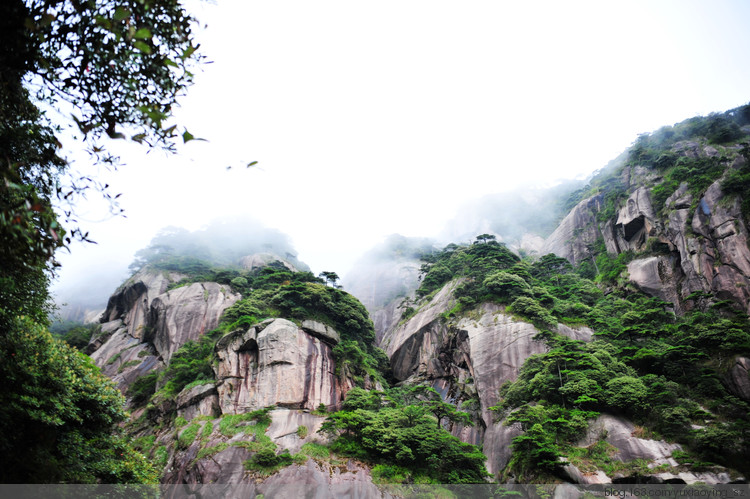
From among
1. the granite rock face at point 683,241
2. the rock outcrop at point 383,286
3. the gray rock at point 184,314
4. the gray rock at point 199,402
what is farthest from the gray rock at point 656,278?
the gray rock at point 184,314

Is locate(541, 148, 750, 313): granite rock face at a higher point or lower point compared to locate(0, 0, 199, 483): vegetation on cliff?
higher

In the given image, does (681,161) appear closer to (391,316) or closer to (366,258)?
(391,316)

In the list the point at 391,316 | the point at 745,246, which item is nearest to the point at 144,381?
the point at 391,316

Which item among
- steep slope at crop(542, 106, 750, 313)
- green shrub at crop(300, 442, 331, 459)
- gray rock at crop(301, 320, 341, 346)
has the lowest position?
green shrub at crop(300, 442, 331, 459)

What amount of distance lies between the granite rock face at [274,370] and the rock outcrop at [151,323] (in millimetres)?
10251

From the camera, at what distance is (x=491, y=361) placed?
24562 mm

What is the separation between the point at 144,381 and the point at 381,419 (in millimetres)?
21996

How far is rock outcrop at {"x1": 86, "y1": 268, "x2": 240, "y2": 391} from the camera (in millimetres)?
32406

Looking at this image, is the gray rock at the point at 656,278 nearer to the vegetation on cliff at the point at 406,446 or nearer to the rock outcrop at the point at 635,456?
the rock outcrop at the point at 635,456

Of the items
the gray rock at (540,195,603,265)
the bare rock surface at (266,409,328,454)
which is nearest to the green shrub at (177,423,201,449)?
the bare rock surface at (266,409,328,454)

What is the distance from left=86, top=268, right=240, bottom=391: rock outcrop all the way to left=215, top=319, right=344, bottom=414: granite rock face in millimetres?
10251

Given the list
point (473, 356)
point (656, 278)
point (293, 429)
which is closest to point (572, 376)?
point (473, 356)

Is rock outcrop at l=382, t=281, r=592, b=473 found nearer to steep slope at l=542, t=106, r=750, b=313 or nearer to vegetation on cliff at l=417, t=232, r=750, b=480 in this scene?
vegetation on cliff at l=417, t=232, r=750, b=480

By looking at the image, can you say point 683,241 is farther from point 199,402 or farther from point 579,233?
point 199,402
